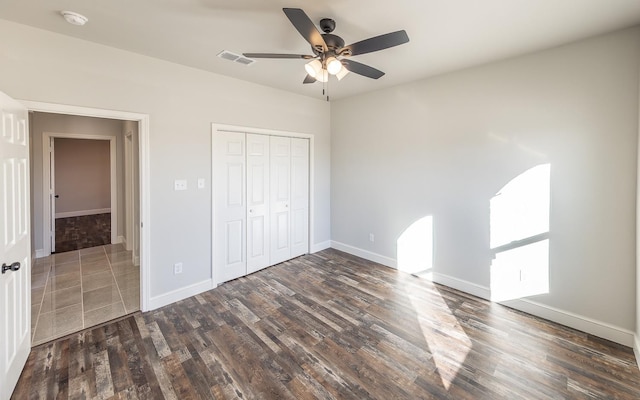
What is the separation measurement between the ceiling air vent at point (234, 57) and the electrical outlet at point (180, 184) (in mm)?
1472

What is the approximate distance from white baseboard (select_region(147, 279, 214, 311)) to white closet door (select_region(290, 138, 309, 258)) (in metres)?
1.54

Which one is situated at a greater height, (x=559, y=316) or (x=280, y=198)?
(x=280, y=198)

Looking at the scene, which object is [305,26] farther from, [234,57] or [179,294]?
[179,294]

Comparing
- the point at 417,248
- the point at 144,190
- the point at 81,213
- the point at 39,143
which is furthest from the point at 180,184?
the point at 81,213

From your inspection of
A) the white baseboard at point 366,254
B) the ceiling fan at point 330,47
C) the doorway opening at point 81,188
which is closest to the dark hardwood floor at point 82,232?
the doorway opening at point 81,188

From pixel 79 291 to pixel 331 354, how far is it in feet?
10.9

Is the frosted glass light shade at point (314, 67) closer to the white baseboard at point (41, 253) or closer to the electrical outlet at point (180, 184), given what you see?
the electrical outlet at point (180, 184)

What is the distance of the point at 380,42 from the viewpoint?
1.98m

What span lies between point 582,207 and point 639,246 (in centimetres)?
50

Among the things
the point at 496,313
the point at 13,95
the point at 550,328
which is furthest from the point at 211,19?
the point at 550,328

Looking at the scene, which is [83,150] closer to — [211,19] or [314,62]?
[211,19]

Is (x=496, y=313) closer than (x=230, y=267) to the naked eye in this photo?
Yes

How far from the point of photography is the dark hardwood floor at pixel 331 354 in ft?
6.65

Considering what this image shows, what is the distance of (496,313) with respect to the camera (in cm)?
307
